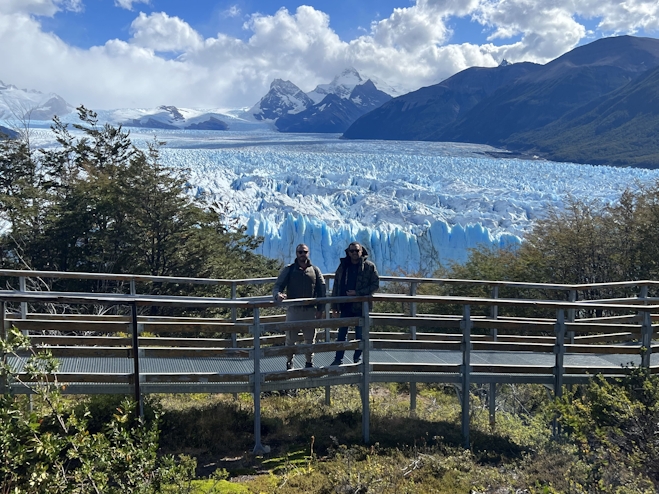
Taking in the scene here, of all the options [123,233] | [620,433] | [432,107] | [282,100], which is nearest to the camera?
[620,433]

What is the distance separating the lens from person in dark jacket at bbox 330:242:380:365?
5305mm

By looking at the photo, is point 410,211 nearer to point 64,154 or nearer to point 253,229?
point 253,229

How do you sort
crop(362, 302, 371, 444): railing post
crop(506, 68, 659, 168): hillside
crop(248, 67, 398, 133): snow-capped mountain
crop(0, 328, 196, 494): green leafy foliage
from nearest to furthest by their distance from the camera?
crop(0, 328, 196, 494): green leafy foliage → crop(362, 302, 371, 444): railing post → crop(506, 68, 659, 168): hillside → crop(248, 67, 398, 133): snow-capped mountain

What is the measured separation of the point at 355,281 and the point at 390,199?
21.6 metres

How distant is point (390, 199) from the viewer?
88.0ft

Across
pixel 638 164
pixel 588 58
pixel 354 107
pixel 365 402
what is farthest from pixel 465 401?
pixel 354 107

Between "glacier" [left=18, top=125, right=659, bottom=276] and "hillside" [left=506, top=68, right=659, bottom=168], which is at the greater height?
"hillside" [left=506, top=68, right=659, bottom=168]

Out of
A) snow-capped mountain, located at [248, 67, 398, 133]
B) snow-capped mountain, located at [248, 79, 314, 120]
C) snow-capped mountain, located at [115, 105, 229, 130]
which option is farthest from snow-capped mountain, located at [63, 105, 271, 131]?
snow-capped mountain, located at [248, 79, 314, 120]

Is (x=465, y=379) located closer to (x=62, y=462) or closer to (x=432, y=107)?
(x=62, y=462)

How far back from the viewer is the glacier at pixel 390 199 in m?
23.0

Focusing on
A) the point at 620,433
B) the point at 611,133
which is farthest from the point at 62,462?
the point at 611,133

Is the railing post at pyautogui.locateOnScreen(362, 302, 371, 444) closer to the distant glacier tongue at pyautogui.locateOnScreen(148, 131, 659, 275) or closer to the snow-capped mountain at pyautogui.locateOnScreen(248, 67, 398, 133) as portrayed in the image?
the distant glacier tongue at pyautogui.locateOnScreen(148, 131, 659, 275)

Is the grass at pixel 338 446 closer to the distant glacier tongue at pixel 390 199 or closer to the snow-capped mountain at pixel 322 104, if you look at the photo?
the distant glacier tongue at pixel 390 199

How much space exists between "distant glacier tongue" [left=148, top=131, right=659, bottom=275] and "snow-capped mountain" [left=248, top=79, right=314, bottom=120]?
117 metres
